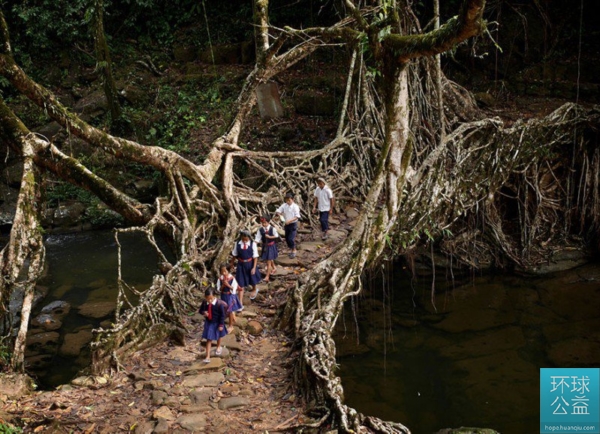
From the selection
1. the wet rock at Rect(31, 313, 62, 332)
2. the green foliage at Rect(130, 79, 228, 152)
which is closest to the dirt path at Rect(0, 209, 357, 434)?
the wet rock at Rect(31, 313, 62, 332)

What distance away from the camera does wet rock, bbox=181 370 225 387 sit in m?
6.27

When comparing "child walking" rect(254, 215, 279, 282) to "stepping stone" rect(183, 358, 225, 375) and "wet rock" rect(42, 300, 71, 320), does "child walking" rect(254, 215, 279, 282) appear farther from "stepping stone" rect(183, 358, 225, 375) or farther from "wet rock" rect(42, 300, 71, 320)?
"wet rock" rect(42, 300, 71, 320)

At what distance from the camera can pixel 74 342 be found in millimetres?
9734

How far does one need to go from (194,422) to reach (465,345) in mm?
5396

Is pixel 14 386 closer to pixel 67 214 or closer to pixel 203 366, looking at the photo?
pixel 203 366

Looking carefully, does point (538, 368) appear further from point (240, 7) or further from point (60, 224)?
point (240, 7)

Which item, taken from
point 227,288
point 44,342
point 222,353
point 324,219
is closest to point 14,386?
point 222,353

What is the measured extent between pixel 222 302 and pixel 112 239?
8841 millimetres

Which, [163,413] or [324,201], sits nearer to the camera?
[163,413]

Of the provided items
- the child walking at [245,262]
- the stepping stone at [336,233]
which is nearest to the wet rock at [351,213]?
the stepping stone at [336,233]

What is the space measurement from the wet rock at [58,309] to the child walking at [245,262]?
4532 mm

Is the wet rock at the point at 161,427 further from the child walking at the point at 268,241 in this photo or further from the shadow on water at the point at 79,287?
the shadow on water at the point at 79,287

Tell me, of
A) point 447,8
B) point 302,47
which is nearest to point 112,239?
point 302,47

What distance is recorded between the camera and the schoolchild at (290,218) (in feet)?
29.9
